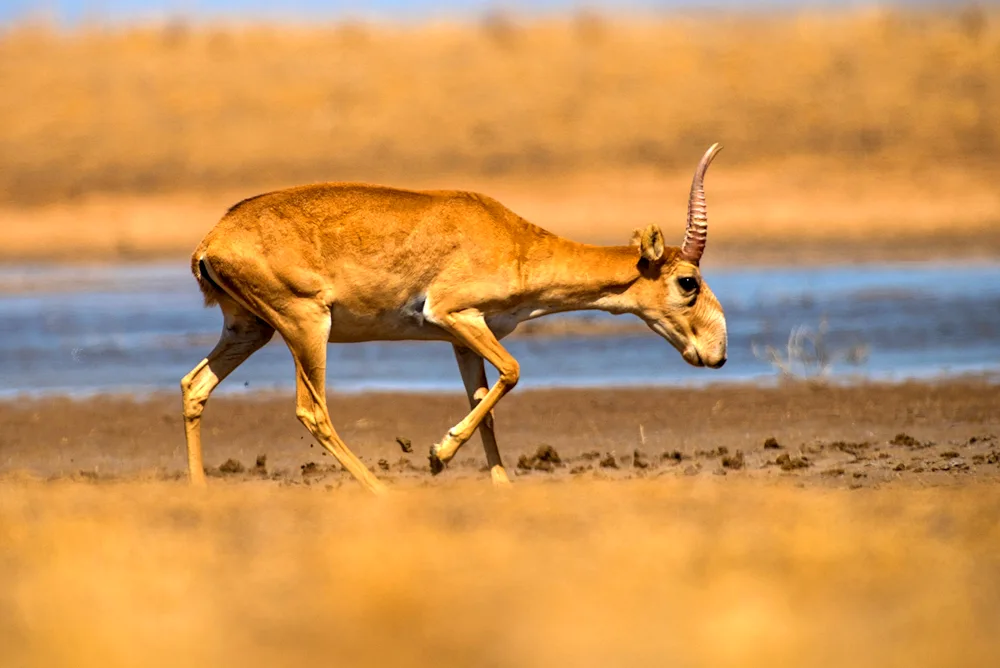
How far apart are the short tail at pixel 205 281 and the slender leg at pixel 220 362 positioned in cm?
12

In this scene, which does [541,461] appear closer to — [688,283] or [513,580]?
[688,283]

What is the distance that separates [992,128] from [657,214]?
21.5 feet

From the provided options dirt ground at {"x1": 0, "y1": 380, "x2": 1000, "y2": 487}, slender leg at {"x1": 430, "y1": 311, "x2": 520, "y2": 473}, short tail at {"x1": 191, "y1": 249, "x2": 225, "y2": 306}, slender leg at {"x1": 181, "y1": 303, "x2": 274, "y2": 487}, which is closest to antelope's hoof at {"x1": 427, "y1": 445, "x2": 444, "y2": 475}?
slender leg at {"x1": 430, "y1": 311, "x2": 520, "y2": 473}

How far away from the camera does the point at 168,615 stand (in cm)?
554

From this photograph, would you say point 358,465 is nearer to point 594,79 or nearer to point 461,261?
point 461,261

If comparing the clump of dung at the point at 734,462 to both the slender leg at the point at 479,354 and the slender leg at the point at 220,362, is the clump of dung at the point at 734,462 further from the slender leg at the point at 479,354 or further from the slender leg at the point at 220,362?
the slender leg at the point at 220,362

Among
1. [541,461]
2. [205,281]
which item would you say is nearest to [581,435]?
[541,461]

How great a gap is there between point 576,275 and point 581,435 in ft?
7.17

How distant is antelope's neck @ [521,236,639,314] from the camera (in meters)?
9.89

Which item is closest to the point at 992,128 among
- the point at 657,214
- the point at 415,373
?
the point at 657,214

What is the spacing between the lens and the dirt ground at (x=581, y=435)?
10.4m

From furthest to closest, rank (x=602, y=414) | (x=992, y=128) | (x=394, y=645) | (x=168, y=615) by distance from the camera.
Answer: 1. (x=992, y=128)
2. (x=602, y=414)
3. (x=168, y=615)
4. (x=394, y=645)

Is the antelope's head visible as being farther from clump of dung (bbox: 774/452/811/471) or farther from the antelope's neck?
clump of dung (bbox: 774/452/811/471)

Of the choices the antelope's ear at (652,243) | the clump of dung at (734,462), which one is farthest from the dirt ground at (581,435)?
the antelope's ear at (652,243)
